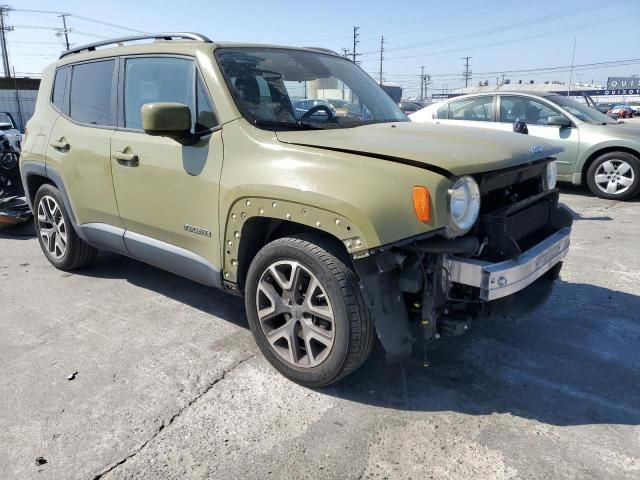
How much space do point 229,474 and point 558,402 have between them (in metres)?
1.75

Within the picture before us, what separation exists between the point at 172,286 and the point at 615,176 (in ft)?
22.3

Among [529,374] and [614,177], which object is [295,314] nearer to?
[529,374]

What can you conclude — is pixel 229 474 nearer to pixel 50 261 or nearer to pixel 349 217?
pixel 349 217

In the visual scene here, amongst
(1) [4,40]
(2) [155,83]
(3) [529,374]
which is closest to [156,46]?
(2) [155,83]

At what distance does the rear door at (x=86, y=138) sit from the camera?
396cm

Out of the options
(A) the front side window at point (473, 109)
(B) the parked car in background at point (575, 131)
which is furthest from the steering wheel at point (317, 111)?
(A) the front side window at point (473, 109)

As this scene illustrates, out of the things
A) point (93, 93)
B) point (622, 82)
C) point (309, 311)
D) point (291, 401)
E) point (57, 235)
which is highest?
point (622, 82)

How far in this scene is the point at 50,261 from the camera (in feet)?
16.6

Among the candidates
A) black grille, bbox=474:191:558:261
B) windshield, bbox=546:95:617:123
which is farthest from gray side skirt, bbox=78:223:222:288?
windshield, bbox=546:95:617:123

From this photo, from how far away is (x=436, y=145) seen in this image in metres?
2.82

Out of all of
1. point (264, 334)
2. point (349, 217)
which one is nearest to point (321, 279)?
point (349, 217)

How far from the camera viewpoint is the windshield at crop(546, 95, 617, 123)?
27.1 feet

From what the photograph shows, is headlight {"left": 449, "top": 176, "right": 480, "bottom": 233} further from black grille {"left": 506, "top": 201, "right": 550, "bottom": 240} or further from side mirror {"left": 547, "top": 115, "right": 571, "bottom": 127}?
side mirror {"left": 547, "top": 115, "right": 571, "bottom": 127}

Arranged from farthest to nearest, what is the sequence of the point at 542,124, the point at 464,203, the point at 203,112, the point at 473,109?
the point at 473,109 < the point at 542,124 < the point at 203,112 < the point at 464,203
